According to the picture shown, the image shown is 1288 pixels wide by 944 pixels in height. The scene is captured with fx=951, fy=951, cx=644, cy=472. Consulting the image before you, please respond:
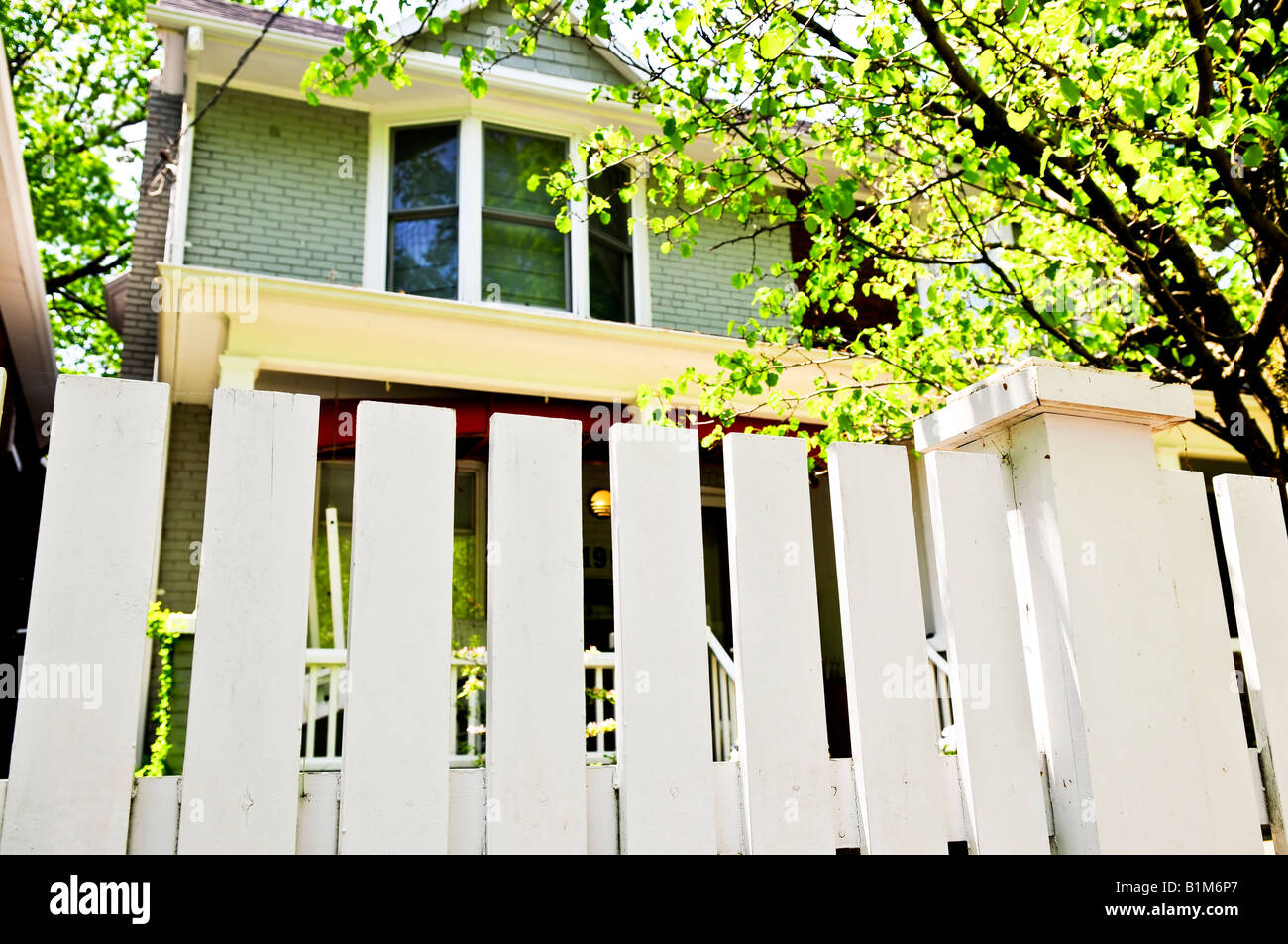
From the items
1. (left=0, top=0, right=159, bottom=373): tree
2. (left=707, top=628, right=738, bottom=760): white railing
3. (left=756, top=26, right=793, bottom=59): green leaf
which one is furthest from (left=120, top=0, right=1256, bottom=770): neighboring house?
(left=0, top=0, right=159, bottom=373): tree

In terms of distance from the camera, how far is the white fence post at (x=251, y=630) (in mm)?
1420

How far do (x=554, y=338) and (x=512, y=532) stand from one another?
6100mm

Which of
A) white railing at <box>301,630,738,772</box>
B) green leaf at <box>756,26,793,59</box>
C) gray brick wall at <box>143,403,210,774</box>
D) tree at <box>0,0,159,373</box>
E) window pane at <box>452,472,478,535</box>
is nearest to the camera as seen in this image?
green leaf at <box>756,26,793,59</box>

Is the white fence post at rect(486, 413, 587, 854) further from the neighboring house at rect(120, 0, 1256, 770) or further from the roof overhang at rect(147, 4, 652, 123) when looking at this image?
the roof overhang at rect(147, 4, 652, 123)

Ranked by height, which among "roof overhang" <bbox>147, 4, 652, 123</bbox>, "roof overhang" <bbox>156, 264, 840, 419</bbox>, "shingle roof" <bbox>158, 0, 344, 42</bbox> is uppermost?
"shingle roof" <bbox>158, 0, 344, 42</bbox>

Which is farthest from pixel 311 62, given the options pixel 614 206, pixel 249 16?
pixel 614 206

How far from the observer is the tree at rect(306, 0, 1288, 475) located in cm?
348

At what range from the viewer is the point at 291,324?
7.05m

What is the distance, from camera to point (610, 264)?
9430mm

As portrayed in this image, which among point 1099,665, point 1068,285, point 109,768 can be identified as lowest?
point 109,768

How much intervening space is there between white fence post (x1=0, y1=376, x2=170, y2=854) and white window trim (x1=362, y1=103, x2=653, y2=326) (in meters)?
7.21

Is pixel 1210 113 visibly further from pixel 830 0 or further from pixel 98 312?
pixel 98 312

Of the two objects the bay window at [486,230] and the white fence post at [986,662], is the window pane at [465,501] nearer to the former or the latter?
the bay window at [486,230]

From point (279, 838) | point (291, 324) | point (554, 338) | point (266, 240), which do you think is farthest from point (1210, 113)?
point (266, 240)
